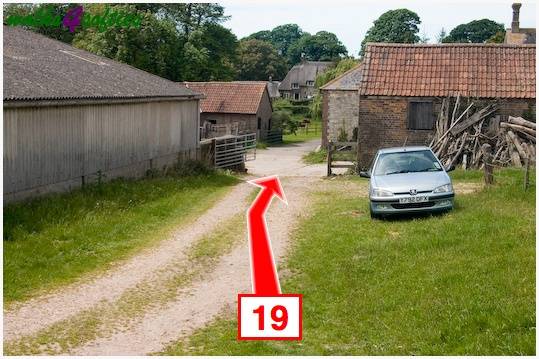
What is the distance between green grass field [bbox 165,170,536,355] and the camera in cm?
757

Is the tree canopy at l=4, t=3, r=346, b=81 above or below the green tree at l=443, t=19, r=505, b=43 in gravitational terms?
below

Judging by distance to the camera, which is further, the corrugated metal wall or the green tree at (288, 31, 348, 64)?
the green tree at (288, 31, 348, 64)

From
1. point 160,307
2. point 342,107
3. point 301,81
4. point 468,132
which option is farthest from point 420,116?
point 301,81

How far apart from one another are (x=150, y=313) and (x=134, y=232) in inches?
210

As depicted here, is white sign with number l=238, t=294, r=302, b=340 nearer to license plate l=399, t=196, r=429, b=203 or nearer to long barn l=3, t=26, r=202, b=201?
license plate l=399, t=196, r=429, b=203

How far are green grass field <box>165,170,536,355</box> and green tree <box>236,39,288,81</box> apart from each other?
281ft

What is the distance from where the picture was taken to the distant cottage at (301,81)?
4031 inches

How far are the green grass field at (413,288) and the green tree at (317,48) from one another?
103596mm

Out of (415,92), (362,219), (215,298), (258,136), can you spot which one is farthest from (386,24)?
(215,298)

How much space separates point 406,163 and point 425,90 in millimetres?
12057

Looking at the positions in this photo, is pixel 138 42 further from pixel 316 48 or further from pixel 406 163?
pixel 316 48

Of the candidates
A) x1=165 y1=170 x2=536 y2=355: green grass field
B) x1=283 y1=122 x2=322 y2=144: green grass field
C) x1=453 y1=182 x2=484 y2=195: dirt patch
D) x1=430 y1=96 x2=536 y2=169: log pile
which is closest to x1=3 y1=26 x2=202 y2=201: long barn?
x1=165 y1=170 x2=536 y2=355: green grass field

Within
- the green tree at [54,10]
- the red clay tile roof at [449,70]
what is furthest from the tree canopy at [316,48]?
the red clay tile roof at [449,70]

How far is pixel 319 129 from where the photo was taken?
69875 mm
